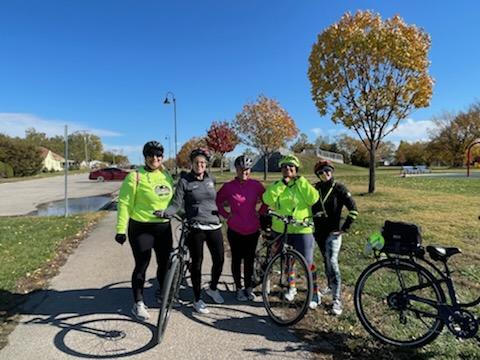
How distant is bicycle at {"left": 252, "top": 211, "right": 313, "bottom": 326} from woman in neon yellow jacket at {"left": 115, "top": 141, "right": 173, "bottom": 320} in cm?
124

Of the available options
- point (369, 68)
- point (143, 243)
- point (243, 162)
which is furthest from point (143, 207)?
point (369, 68)

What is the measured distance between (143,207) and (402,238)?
2.63 metres

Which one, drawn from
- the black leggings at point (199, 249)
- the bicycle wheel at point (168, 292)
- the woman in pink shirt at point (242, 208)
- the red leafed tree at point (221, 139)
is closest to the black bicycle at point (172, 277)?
the bicycle wheel at point (168, 292)

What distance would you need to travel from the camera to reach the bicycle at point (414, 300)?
334 centimetres

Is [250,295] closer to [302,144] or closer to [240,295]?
[240,295]

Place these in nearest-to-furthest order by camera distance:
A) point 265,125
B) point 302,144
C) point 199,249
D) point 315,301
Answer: point 199,249 → point 315,301 → point 265,125 → point 302,144

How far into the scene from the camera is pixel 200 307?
440cm

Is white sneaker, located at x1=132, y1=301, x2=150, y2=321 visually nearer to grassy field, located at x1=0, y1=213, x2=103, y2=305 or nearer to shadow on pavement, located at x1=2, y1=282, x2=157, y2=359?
shadow on pavement, located at x1=2, y1=282, x2=157, y2=359

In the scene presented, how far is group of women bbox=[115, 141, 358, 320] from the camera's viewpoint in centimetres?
423

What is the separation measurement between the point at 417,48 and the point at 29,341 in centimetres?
1474

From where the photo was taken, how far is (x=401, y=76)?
14.5 metres

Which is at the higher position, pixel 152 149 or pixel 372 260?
pixel 152 149

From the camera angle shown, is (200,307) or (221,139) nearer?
(200,307)

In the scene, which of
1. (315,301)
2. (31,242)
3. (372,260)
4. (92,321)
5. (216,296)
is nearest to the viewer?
(92,321)
